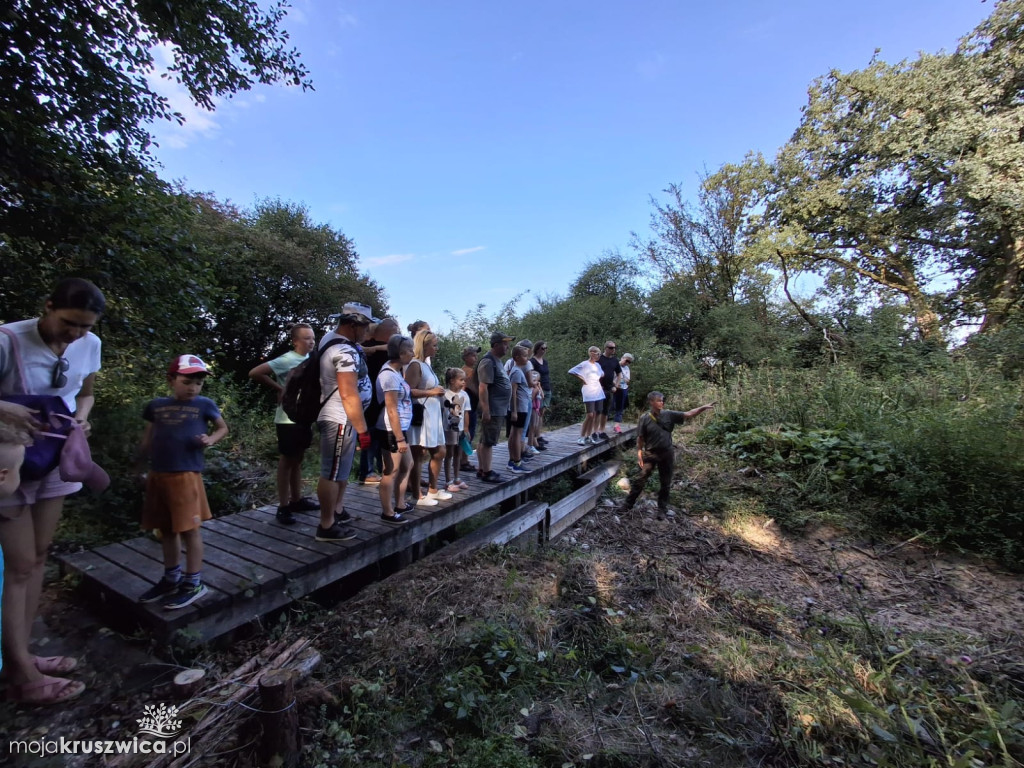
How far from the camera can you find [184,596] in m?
2.65

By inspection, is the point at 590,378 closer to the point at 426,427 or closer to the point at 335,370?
the point at 426,427

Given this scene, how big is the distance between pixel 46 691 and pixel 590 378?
7229 millimetres

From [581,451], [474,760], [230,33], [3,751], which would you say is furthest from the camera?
[581,451]

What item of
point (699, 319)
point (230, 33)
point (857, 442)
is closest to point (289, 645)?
point (230, 33)

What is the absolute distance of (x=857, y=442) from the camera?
754 centimetres

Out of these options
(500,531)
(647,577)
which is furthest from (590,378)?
(647,577)

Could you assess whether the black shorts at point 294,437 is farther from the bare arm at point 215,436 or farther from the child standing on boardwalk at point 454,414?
the child standing on boardwalk at point 454,414

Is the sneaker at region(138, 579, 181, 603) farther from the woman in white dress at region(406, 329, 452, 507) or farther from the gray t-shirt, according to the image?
the gray t-shirt

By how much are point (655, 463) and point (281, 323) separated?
37.4 feet

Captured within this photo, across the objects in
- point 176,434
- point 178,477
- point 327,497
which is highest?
point 176,434

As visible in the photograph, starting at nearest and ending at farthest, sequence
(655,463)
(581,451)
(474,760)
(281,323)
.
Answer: (474,760) → (655,463) → (581,451) → (281,323)

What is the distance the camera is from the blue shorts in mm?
3344

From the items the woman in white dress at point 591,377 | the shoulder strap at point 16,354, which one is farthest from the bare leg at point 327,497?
the woman in white dress at point 591,377

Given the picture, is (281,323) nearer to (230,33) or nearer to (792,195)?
(230,33)
